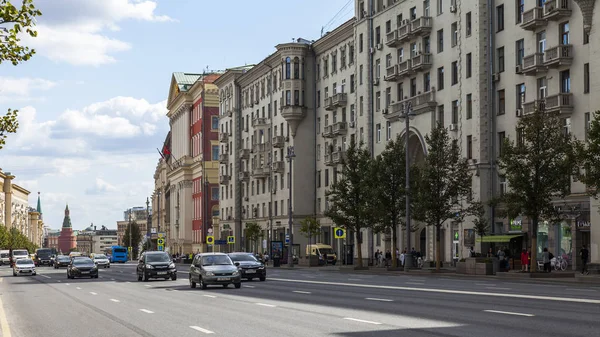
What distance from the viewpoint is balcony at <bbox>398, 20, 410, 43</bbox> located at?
6875 centimetres

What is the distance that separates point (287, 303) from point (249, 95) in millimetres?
86269

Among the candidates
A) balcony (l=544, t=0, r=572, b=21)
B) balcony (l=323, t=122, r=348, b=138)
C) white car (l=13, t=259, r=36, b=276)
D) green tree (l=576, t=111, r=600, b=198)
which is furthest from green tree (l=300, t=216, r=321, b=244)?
green tree (l=576, t=111, r=600, b=198)

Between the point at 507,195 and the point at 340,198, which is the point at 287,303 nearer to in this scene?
the point at 507,195

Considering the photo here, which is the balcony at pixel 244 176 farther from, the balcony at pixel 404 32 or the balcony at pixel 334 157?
the balcony at pixel 404 32

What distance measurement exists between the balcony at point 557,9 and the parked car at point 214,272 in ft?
79.6

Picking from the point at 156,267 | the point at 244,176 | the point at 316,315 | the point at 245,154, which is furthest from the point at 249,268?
the point at 244,176

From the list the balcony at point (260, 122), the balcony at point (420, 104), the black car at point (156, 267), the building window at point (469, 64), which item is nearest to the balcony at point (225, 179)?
the balcony at point (260, 122)

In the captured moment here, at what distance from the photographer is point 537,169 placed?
45.7 meters

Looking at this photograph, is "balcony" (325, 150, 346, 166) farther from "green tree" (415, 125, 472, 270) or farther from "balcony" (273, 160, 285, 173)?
"green tree" (415, 125, 472, 270)

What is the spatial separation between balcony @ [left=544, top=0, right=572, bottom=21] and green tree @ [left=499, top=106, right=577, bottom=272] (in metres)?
7.50

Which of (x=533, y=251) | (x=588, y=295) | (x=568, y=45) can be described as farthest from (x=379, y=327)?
(x=568, y=45)

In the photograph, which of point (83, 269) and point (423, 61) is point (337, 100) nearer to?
point (423, 61)

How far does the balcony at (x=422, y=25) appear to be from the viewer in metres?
66.5

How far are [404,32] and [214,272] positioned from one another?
1465 inches
